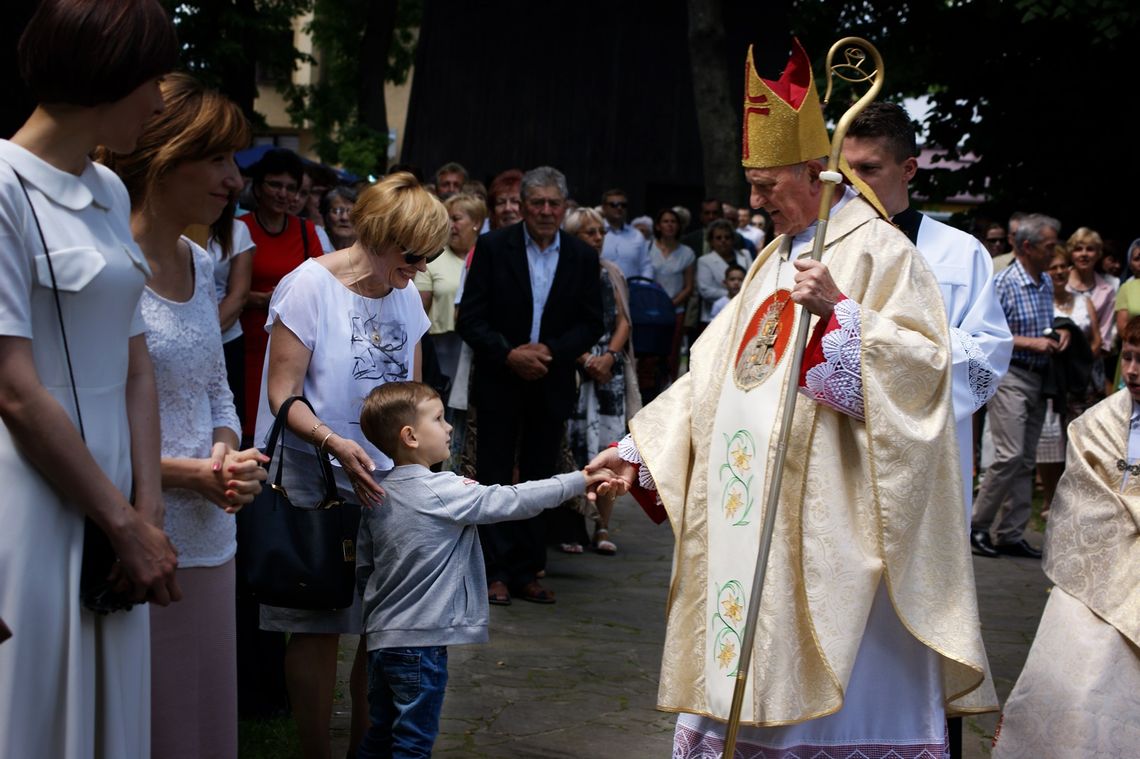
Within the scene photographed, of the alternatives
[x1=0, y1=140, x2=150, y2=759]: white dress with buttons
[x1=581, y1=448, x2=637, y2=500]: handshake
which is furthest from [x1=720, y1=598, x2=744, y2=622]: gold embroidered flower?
[x1=0, y1=140, x2=150, y2=759]: white dress with buttons

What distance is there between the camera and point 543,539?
7.84 meters

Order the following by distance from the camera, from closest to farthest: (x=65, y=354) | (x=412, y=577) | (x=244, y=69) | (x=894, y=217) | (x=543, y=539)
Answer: (x=65, y=354)
(x=412, y=577)
(x=894, y=217)
(x=543, y=539)
(x=244, y=69)

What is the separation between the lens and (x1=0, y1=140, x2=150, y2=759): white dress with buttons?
2.51 metres

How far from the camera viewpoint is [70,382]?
2.62 metres

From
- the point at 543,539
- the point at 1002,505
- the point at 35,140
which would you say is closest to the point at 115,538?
the point at 35,140

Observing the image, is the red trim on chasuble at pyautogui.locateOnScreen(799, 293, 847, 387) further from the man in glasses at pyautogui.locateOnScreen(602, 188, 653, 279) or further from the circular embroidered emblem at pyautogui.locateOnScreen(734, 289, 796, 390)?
the man in glasses at pyautogui.locateOnScreen(602, 188, 653, 279)

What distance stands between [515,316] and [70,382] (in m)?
5.23

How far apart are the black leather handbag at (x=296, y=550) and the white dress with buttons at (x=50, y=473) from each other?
1337mm

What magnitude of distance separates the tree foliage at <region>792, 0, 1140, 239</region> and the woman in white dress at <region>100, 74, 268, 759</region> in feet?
43.4

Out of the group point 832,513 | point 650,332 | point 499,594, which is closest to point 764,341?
point 832,513

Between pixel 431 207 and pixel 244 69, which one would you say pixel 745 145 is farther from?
pixel 244 69

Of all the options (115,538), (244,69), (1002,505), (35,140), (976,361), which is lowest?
(1002,505)

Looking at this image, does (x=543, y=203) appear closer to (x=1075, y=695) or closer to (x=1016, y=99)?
(x=1075, y=695)

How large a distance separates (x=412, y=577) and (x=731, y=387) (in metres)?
1.07
